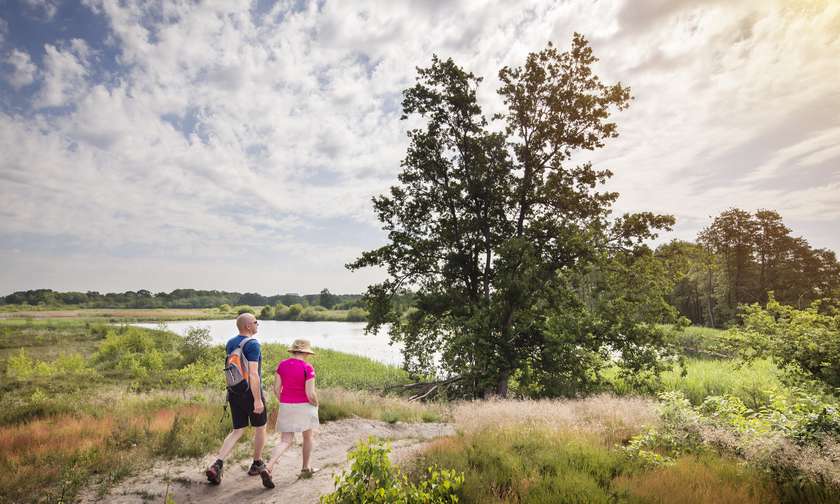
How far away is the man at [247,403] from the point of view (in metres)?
6.38

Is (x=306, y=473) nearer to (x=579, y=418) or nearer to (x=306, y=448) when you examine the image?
(x=306, y=448)

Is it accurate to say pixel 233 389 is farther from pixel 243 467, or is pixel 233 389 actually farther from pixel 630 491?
pixel 630 491

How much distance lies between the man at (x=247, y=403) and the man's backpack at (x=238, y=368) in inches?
1.8

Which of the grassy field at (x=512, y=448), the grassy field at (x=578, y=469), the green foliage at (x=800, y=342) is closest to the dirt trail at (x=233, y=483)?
the grassy field at (x=512, y=448)

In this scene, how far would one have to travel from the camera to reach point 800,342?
Answer: 12.1m

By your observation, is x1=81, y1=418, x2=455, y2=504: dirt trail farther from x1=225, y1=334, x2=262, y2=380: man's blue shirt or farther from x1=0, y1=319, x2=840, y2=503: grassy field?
x1=225, y1=334, x2=262, y2=380: man's blue shirt

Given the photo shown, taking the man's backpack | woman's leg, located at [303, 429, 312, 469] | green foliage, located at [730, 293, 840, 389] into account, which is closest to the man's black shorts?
the man's backpack

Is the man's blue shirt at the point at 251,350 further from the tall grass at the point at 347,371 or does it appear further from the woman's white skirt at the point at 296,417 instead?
the tall grass at the point at 347,371

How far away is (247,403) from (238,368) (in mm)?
643

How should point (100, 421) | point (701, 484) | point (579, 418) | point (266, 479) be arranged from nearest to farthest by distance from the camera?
1. point (701, 484)
2. point (266, 479)
3. point (100, 421)
4. point (579, 418)

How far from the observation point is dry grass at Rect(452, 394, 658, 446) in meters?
7.67

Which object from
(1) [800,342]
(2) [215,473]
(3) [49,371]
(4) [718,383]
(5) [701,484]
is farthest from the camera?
(3) [49,371]

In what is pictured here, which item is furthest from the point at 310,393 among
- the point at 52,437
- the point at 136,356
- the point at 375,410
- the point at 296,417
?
the point at 136,356

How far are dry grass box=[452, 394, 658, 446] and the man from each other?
4263 millimetres
